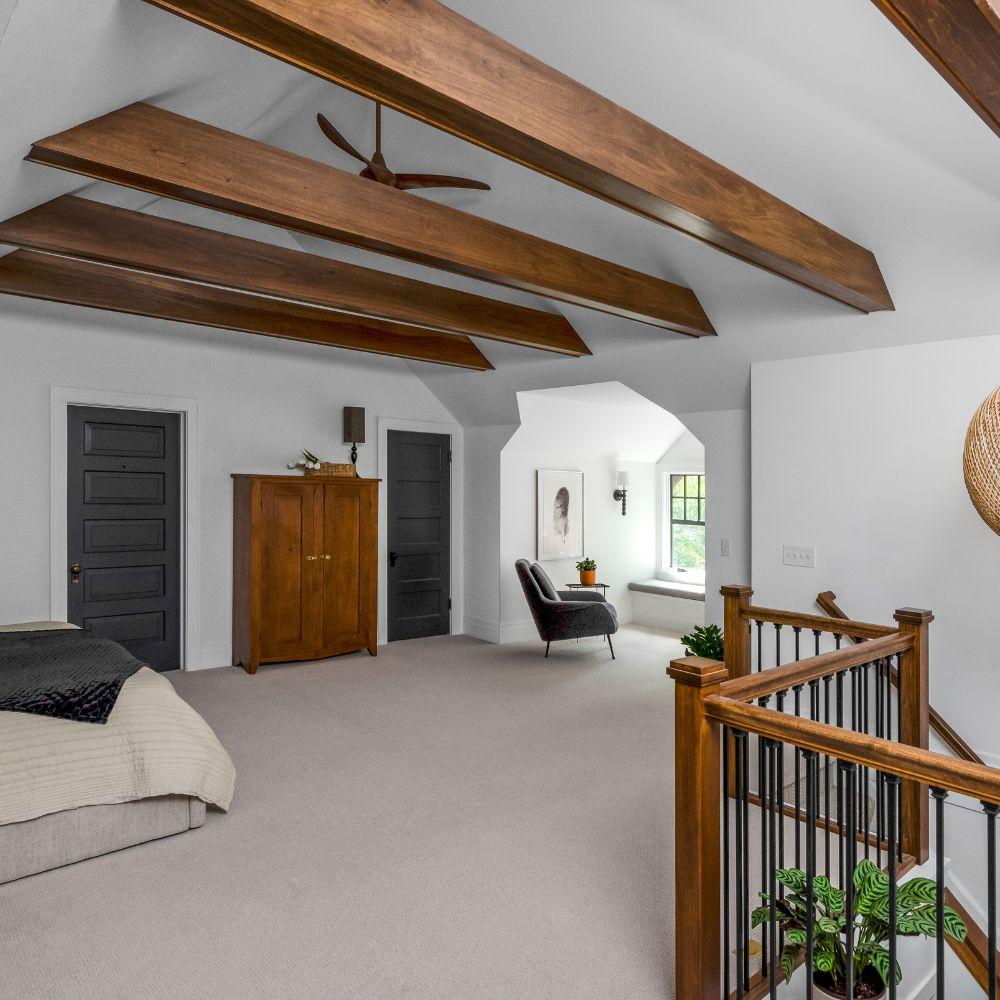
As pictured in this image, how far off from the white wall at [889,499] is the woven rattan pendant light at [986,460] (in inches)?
62.2

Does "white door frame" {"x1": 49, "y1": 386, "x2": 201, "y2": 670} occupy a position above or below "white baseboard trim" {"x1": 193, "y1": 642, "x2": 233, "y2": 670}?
above

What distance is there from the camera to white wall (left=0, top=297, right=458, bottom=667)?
4789 millimetres

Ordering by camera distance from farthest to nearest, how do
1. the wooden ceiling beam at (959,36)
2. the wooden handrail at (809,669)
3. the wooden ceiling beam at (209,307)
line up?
the wooden ceiling beam at (209,307)
the wooden handrail at (809,669)
the wooden ceiling beam at (959,36)

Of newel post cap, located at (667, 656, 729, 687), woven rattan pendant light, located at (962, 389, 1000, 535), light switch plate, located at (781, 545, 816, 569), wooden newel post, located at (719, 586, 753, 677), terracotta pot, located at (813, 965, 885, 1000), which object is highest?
woven rattan pendant light, located at (962, 389, 1000, 535)

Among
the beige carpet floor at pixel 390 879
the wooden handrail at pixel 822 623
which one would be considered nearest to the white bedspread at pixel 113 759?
the beige carpet floor at pixel 390 879

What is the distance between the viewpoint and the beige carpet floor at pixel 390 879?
2.13 m

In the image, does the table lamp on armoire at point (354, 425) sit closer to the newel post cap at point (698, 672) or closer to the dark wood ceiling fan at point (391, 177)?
the dark wood ceiling fan at point (391, 177)

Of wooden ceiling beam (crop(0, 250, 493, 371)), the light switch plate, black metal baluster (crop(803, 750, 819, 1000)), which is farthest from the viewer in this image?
Result: the light switch plate

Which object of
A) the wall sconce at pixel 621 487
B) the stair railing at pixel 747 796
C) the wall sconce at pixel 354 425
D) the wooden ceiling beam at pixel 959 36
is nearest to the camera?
the wooden ceiling beam at pixel 959 36

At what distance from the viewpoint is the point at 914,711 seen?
2943 mm

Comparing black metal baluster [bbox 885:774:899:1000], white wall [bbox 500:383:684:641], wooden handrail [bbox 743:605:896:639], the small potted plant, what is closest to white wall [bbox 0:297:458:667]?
white wall [bbox 500:383:684:641]

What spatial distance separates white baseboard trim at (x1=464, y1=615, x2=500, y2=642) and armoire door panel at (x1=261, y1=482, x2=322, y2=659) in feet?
5.75

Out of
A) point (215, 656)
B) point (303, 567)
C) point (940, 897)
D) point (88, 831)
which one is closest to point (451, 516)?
point (303, 567)

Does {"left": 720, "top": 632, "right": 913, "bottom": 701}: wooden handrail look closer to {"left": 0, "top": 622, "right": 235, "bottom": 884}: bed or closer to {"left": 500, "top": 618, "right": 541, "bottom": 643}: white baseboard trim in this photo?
{"left": 0, "top": 622, "right": 235, "bottom": 884}: bed
